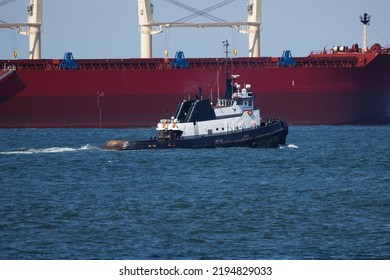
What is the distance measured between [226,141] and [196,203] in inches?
579

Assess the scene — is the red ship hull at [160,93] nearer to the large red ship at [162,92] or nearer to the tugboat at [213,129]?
the large red ship at [162,92]

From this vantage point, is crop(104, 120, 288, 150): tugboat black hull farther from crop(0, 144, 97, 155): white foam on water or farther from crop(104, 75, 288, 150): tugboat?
crop(0, 144, 97, 155): white foam on water

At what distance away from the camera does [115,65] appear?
6294cm

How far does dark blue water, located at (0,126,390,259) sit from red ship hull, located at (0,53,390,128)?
44.9 feet

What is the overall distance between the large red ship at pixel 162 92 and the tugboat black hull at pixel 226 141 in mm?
15991

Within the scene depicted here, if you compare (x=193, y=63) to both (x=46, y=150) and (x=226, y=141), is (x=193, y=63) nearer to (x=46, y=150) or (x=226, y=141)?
(x=46, y=150)

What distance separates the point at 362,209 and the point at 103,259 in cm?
863

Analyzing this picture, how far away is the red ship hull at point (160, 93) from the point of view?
198 ft

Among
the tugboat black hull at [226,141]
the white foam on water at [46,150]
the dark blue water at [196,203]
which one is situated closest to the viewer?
the dark blue water at [196,203]

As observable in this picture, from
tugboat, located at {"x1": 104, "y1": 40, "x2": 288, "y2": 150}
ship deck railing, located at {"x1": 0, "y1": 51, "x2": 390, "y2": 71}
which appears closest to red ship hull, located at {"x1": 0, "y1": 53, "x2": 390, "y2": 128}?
ship deck railing, located at {"x1": 0, "y1": 51, "x2": 390, "y2": 71}

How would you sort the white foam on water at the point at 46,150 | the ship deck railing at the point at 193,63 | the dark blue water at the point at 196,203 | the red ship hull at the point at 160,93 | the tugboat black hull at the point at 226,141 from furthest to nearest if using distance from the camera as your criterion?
1. the ship deck railing at the point at 193,63
2. the red ship hull at the point at 160,93
3. the white foam on water at the point at 46,150
4. the tugboat black hull at the point at 226,141
5. the dark blue water at the point at 196,203

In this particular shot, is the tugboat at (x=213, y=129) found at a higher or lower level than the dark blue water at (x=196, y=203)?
higher

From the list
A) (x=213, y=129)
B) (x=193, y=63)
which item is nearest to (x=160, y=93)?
(x=193, y=63)

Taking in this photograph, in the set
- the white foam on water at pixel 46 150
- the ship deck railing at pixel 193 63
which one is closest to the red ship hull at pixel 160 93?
the ship deck railing at pixel 193 63
